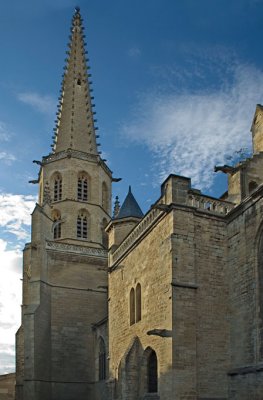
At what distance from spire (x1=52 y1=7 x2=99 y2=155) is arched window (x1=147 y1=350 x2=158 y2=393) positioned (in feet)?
62.4

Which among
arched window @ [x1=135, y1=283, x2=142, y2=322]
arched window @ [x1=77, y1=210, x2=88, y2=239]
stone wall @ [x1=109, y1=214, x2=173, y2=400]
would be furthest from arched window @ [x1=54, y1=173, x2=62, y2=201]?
arched window @ [x1=135, y1=283, x2=142, y2=322]

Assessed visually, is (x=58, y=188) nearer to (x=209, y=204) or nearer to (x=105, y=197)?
(x=105, y=197)

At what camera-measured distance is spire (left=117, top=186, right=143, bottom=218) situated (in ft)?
79.9

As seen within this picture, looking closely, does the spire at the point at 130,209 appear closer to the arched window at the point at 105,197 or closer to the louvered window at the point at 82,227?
the louvered window at the point at 82,227

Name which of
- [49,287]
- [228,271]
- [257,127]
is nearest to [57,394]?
[49,287]

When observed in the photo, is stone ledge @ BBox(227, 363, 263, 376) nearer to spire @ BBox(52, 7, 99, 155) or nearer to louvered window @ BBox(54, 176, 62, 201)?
louvered window @ BBox(54, 176, 62, 201)

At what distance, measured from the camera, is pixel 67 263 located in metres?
27.2

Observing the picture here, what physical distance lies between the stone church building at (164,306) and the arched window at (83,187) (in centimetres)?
459

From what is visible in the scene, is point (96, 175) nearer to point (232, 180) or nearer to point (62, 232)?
point (62, 232)

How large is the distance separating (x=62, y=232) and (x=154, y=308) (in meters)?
15.7

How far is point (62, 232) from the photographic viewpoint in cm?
3009

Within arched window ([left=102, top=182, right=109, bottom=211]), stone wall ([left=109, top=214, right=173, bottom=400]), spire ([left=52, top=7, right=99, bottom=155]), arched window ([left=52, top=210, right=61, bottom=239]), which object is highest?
spire ([left=52, top=7, right=99, bottom=155])

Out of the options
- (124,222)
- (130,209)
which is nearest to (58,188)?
(130,209)

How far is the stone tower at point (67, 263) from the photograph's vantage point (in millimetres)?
24688
